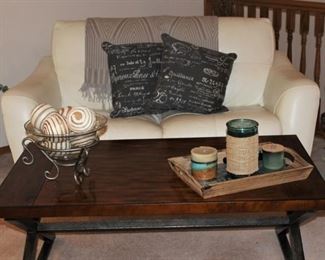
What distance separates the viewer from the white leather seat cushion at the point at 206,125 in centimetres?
242

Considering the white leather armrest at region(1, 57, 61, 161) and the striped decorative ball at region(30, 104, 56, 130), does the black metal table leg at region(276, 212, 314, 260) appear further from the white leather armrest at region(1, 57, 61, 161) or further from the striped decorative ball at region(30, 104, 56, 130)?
the white leather armrest at region(1, 57, 61, 161)

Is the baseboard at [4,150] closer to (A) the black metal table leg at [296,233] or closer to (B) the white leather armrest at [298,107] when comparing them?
(B) the white leather armrest at [298,107]

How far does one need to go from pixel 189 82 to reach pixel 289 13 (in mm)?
1269

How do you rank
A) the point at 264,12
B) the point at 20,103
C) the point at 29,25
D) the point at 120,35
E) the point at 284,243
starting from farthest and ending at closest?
the point at 264,12 < the point at 29,25 < the point at 120,35 < the point at 20,103 < the point at 284,243

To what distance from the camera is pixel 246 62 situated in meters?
2.83

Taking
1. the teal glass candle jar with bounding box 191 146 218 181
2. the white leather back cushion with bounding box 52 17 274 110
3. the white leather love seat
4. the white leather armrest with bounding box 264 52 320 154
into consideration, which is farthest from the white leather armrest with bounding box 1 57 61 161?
the white leather armrest with bounding box 264 52 320 154

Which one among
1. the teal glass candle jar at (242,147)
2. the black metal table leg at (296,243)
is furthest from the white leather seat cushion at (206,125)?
the teal glass candle jar at (242,147)

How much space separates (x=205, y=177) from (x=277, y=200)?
24 cm

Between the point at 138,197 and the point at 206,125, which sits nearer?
the point at 138,197

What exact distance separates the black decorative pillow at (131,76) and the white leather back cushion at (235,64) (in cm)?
20

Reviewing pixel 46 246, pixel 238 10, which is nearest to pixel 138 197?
pixel 46 246

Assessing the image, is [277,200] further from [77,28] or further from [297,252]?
[77,28]

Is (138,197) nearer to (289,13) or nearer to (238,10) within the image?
(289,13)

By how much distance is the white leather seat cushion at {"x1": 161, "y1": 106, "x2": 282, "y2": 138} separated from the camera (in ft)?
7.95
